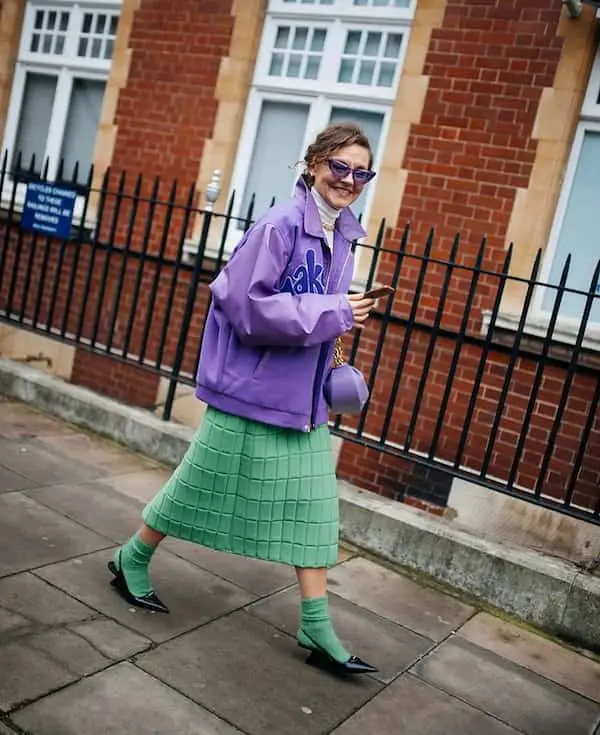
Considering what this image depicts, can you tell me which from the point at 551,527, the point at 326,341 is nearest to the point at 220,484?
the point at 326,341

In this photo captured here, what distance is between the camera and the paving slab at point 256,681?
2.35 meters

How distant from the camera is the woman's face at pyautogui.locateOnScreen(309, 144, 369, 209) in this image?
247 cm

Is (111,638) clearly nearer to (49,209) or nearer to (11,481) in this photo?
(11,481)

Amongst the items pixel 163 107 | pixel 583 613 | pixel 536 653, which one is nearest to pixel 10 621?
pixel 536 653

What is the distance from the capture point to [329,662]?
8.77 ft

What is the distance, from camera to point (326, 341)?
2.49 m

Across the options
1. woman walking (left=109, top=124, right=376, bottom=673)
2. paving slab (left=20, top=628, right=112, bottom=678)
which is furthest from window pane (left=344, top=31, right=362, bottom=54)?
paving slab (left=20, top=628, right=112, bottom=678)

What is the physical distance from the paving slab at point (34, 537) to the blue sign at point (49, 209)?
2567 millimetres

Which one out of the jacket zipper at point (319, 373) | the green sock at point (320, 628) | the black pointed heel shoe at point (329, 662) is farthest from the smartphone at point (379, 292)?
the black pointed heel shoe at point (329, 662)

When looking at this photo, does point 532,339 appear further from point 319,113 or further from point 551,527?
point 319,113

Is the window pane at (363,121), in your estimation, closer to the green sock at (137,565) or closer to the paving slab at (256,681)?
the green sock at (137,565)

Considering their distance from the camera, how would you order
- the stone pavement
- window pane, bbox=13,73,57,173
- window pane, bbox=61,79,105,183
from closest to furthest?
the stone pavement → window pane, bbox=61,79,105,183 → window pane, bbox=13,73,57,173

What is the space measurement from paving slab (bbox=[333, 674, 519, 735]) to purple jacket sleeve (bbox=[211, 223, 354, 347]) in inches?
52.0

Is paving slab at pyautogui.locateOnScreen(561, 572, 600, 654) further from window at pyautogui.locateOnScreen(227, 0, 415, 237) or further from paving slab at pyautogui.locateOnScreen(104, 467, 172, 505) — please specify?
window at pyautogui.locateOnScreen(227, 0, 415, 237)
